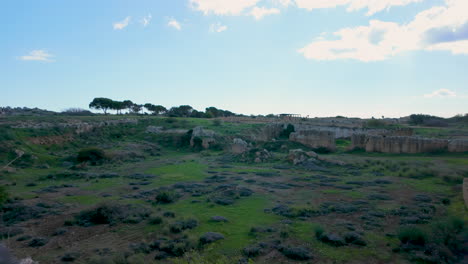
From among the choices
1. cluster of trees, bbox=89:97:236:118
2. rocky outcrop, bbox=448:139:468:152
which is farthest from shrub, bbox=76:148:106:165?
cluster of trees, bbox=89:97:236:118

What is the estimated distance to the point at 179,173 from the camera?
2520 cm

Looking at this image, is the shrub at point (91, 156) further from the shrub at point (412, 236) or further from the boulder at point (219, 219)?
the shrub at point (412, 236)

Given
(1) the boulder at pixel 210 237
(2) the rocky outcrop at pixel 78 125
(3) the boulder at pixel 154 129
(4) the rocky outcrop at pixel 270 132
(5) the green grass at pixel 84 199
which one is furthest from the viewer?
(3) the boulder at pixel 154 129

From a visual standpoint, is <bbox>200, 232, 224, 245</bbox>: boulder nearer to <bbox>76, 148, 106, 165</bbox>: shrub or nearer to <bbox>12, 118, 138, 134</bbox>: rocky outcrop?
<bbox>76, 148, 106, 165</bbox>: shrub

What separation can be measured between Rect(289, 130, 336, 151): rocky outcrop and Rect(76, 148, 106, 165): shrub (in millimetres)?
21967

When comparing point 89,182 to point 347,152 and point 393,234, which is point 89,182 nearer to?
point 393,234

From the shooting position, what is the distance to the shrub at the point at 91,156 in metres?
30.1

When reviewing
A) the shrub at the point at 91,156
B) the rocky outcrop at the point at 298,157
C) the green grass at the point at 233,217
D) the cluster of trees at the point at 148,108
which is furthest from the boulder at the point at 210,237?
the cluster of trees at the point at 148,108

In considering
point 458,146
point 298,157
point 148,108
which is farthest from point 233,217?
point 148,108

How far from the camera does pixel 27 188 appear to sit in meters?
19.8

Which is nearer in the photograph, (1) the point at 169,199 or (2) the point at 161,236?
(2) the point at 161,236

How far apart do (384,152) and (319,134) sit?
7.17 metres

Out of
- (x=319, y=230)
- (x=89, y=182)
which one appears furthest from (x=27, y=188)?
(x=319, y=230)

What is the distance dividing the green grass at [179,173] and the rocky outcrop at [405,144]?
16646 mm
